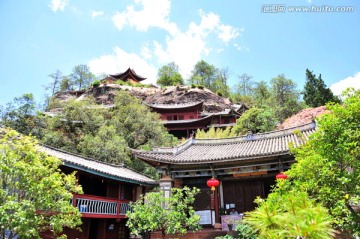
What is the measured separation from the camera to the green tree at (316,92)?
31.8 metres

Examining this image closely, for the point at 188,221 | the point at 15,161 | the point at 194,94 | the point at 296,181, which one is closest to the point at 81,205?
the point at 188,221

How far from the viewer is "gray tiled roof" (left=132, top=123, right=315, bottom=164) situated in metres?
12.3

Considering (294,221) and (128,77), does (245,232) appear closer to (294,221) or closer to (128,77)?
(294,221)

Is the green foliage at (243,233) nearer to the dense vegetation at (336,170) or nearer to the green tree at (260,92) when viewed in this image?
the dense vegetation at (336,170)

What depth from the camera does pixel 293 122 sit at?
90.7ft

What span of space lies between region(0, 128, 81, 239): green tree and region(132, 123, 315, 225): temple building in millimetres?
6354

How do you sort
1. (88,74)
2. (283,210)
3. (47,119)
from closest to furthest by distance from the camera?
(283,210), (47,119), (88,74)

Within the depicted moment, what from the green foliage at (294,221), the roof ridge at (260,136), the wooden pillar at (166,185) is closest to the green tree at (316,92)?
the roof ridge at (260,136)

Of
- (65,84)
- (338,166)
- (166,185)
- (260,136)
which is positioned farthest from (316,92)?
(65,84)

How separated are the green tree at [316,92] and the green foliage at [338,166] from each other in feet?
94.1

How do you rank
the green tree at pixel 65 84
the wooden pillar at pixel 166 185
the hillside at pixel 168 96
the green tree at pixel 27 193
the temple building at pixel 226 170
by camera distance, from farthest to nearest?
the green tree at pixel 65 84, the hillside at pixel 168 96, the wooden pillar at pixel 166 185, the temple building at pixel 226 170, the green tree at pixel 27 193

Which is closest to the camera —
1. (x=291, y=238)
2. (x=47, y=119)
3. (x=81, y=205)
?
(x=291, y=238)

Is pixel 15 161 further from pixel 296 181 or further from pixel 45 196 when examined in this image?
pixel 296 181

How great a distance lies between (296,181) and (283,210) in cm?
168
